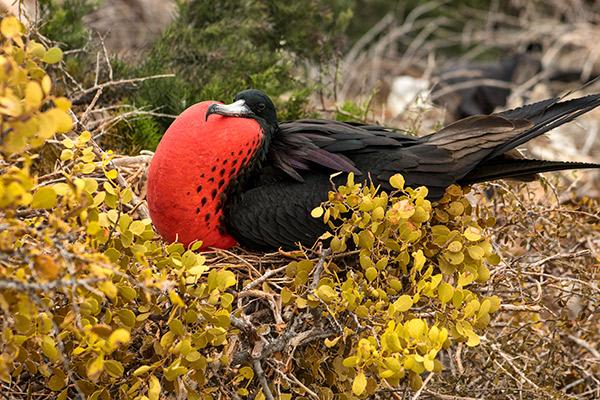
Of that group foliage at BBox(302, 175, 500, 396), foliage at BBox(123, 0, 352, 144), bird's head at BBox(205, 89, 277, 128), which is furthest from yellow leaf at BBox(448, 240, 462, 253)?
foliage at BBox(123, 0, 352, 144)

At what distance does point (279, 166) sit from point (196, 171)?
0.74 feet

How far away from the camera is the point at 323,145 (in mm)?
2359

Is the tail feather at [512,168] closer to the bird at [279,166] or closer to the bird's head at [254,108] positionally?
the bird at [279,166]

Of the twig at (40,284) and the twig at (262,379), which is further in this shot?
the twig at (262,379)

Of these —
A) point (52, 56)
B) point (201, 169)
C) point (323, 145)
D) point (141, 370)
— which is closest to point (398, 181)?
point (323, 145)

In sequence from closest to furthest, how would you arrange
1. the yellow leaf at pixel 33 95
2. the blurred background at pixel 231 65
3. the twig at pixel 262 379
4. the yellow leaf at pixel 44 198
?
the yellow leaf at pixel 33 95 → the yellow leaf at pixel 44 198 → the twig at pixel 262 379 → the blurred background at pixel 231 65

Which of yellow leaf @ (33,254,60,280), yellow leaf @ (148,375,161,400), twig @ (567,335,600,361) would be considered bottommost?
twig @ (567,335,600,361)

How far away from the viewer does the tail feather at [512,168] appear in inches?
87.9

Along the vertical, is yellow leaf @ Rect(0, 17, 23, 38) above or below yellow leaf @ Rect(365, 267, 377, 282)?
above

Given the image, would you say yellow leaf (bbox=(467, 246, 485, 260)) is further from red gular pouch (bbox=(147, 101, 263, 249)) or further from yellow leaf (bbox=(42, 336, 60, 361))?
yellow leaf (bbox=(42, 336, 60, 361))

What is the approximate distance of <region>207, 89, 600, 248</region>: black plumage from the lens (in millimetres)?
2248

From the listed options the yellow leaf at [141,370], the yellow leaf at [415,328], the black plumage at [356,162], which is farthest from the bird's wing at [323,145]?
the yellow leaf at [141,370]

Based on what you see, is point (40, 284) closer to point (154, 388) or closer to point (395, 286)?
point (154, 388)

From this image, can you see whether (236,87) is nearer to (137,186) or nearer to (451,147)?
(137,186)
